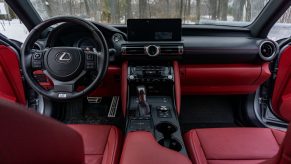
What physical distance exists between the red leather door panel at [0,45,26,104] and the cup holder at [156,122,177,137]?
1.05 m

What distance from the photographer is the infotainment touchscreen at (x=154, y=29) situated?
1816 millimetres

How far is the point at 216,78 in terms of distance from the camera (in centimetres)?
208

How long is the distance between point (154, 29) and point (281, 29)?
3.37 ft

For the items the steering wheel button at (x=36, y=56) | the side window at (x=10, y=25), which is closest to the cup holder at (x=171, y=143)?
the steering wheel button at (x=36, y=56)

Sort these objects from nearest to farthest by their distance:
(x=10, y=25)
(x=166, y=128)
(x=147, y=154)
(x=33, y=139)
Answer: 1. (x=33, y=139)
2. (x=147, y=154)
3. (x=166, y=128)
4. (x=10, y=25)

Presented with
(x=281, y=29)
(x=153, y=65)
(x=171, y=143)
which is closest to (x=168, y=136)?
(x=171, y=143)

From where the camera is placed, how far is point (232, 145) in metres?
1.43

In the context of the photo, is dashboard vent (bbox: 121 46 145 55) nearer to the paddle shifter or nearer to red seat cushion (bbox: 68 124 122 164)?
the paddle shifter

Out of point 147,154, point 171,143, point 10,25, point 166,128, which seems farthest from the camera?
point 10,25

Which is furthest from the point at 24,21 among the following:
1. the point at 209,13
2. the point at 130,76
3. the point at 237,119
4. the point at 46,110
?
the point at 237,119

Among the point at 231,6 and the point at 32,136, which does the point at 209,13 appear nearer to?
the point at 231,6

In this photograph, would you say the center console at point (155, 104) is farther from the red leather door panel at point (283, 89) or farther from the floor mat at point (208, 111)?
the red leather door panel at point (283, 89)

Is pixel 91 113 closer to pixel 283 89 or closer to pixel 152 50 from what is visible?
pixel 152 50

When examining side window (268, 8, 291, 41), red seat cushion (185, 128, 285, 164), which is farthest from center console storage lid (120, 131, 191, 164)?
side window (268, 8, 291, 41)
